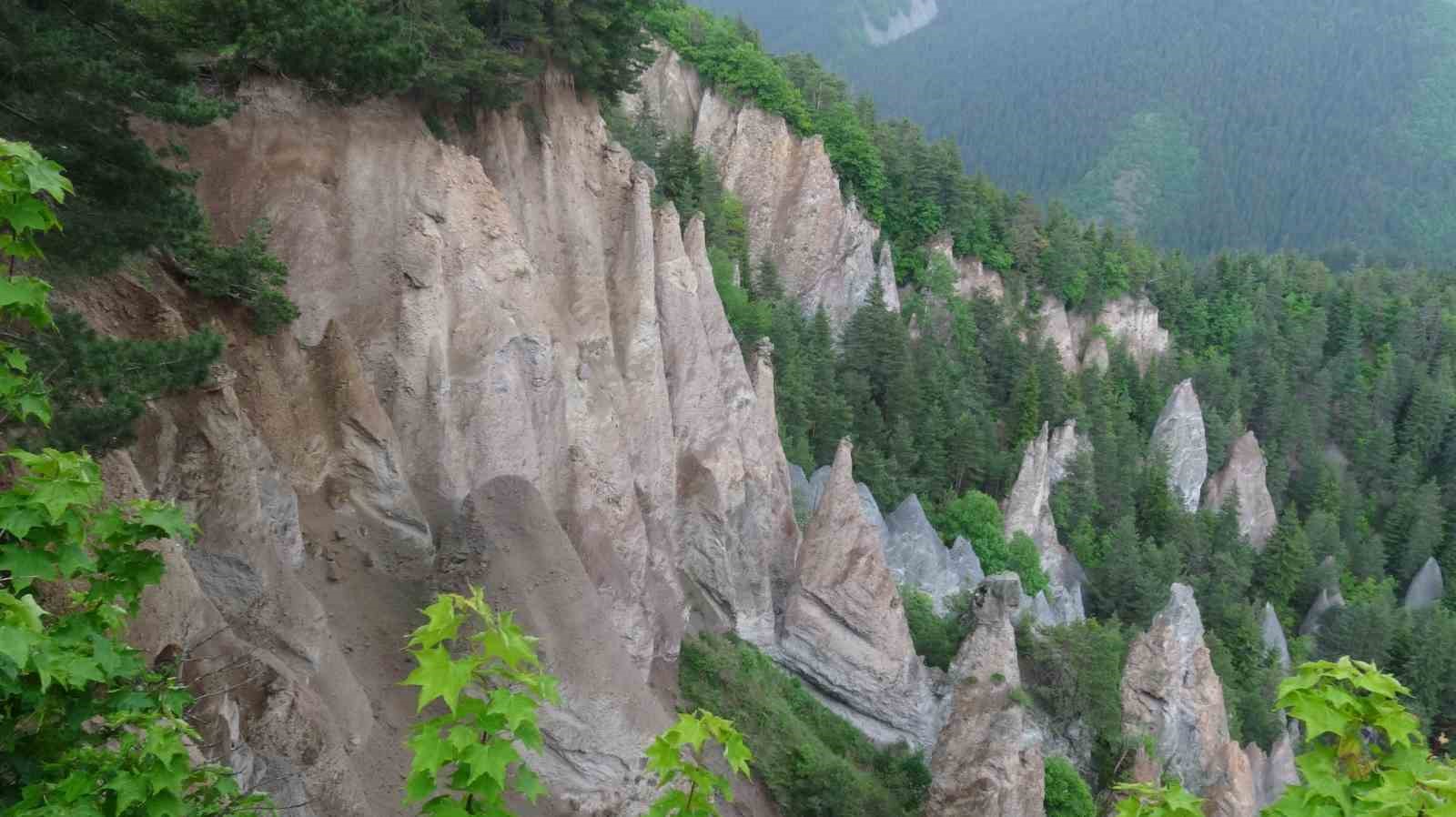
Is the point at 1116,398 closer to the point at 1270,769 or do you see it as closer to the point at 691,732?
the point at 1270,769

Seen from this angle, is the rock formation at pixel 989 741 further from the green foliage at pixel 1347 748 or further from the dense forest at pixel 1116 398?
the green foliage at pixel 1347 748

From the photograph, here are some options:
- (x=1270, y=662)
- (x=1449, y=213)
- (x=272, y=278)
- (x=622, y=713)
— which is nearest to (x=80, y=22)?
(x=272, y=278)

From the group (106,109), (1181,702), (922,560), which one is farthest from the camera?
(922,560)

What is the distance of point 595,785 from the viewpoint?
53.0 ft

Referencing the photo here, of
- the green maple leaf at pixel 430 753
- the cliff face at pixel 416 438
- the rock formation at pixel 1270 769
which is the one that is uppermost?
the green maple leaf at pixel 430 753

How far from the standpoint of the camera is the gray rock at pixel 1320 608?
176 ft

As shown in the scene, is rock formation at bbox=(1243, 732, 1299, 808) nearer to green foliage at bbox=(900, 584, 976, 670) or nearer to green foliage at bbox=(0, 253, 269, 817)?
green foliage at bbox=(900, 584, 976, 670)

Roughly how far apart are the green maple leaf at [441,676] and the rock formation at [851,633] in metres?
22.1

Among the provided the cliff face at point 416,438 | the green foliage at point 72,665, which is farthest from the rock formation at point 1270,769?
the green foliage at point 72,665

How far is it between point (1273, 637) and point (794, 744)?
33.7 m

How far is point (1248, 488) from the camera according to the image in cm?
6025

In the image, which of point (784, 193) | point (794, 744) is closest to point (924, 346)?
point (784, 193)

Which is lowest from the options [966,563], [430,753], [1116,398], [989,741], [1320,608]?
[1320,608]

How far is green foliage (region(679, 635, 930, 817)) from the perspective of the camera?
21.0 metres
